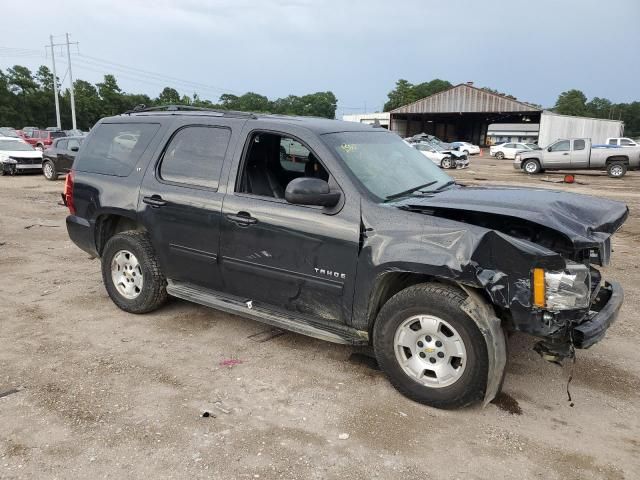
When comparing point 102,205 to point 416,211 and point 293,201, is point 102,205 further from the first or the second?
point 416,211

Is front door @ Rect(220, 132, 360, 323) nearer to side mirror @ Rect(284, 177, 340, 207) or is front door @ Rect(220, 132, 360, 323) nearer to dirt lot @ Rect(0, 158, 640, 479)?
side mirror @ Rect(284, 177, 340, 207)

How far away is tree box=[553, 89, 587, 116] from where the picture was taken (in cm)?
11110

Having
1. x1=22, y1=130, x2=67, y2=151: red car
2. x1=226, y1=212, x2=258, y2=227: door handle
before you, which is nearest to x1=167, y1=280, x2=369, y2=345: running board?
x1=226, y1=212, x2=258, y2=227: door handle

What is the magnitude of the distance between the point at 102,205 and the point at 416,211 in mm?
3126

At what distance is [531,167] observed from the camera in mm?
24969

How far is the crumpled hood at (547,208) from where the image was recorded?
10.3 feet

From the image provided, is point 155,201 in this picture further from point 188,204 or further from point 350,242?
point 350,242

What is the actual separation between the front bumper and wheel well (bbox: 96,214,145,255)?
3.93m

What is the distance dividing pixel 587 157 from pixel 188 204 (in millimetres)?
23532

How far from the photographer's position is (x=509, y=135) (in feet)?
259

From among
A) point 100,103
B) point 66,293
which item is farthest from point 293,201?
point 100,103

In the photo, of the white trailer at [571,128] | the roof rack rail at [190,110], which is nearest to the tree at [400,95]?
the white trailer at [571,128]

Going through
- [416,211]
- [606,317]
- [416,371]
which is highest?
[416,211]

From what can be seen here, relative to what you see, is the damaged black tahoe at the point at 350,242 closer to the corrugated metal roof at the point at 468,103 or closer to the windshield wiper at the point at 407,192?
the windshield wiper at the point at 407,192
